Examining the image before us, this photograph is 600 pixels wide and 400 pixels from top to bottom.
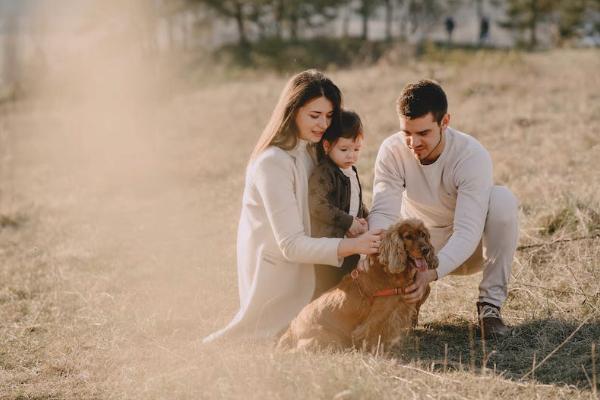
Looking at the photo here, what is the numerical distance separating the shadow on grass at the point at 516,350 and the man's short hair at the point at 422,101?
1516 millimetres

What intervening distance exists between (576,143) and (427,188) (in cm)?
535

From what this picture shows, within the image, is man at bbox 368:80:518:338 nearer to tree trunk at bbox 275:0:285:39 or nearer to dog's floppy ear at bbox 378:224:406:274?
dog's floppy ear at bbox 378:224:406:274

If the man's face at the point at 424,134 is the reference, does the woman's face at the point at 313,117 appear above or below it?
above

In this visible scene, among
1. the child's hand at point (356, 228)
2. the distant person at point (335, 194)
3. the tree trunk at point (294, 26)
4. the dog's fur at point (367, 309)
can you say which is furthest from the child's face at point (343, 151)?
the tree trunk at point (294, 26)

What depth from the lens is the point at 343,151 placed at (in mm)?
4816

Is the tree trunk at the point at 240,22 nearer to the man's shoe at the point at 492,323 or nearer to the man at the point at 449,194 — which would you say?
the man at the point at 449,194

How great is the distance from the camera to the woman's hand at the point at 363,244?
4031 mm

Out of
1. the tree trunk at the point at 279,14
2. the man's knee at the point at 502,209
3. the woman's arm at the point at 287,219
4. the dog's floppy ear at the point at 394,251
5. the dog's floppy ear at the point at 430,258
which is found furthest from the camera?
the tree trunk at the point at 279,14

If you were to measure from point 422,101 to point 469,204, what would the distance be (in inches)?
30.1

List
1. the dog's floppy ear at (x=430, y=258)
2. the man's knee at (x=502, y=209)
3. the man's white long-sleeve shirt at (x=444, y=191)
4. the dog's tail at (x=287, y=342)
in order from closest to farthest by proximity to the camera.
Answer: the dog's floppy ear at (x=430, y=258) < the dog's tail at (x=287, y=342) < the man's white long-sleeve shirt at (x=444, y=191) < the man's knee at (x=502, y=209)

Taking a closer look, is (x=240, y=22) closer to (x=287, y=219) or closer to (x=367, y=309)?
(x=287, y=219)

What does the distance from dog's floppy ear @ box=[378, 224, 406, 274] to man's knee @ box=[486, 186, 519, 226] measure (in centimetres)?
103

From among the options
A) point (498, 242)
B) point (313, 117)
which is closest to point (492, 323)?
point (498, 242)

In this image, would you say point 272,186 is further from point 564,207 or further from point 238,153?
point 238,153
